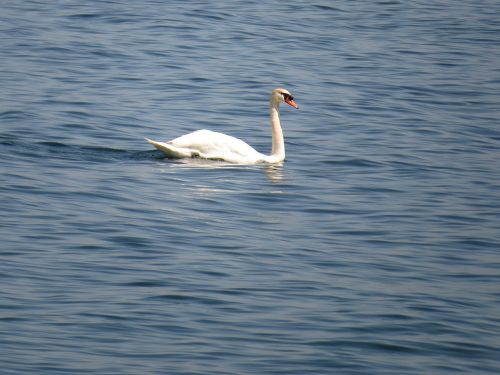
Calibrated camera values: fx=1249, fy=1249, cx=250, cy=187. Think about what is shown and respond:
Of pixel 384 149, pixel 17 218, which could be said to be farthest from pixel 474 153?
pixel 17 218

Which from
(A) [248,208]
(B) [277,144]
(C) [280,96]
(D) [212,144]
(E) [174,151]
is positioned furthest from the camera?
(C) [280,96]

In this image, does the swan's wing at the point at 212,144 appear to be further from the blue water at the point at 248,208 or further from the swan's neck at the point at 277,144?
the swan's neck at the point at 277,144

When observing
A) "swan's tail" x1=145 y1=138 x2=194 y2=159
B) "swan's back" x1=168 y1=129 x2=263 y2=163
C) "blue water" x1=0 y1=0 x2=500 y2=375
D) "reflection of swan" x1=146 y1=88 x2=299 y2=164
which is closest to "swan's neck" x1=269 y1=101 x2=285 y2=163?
"blue water" x1=0 y1=0 x2=500 y2=375

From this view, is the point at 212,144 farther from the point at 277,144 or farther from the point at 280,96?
the point at 280,96

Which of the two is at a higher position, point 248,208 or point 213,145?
point 213,145

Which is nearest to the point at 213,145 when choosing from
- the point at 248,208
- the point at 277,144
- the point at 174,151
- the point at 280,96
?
the point at 174,151

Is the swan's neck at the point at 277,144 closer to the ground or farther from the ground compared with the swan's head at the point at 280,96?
closer to the ground

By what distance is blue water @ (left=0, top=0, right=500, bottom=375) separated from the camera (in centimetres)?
986

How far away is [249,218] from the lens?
14.0 metres

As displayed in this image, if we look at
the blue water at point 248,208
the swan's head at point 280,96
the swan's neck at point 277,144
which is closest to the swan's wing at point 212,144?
the blue water at point 248,208

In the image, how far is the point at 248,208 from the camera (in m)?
14.6

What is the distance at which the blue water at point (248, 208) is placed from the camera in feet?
32.3

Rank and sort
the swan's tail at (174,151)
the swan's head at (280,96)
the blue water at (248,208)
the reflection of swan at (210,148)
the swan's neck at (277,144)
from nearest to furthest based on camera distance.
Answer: the blue water at (248,208), the swan's tail at (174,151), the reflection of swan at (210,148), the swan's neck at (277,144), the swan's head at (280,96)

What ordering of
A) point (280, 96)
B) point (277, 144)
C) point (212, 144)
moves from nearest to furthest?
point (212, 144)
point (277, 144)
point (280, 96)
